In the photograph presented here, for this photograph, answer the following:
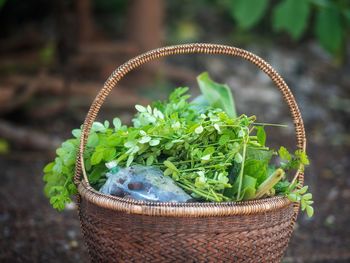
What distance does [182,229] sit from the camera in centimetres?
153

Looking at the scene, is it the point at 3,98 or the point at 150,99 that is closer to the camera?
the point at 3,98

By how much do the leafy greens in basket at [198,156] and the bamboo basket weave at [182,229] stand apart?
0.22 ft

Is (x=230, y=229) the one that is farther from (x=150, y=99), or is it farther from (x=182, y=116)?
(x=150, y=99)

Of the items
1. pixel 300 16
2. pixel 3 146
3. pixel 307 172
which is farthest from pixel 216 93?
pixel 3 146

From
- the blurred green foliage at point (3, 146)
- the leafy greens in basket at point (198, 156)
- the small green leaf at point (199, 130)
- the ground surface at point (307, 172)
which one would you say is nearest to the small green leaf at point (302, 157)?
the leafy greens in basket at point (198, 156)

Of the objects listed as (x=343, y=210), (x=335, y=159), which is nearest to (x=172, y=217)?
(x=343, y=210)

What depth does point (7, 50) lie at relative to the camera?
4.69m

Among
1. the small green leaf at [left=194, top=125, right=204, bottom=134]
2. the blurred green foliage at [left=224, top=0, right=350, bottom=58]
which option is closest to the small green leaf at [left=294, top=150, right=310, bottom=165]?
the small green leaf at [left=194, top=125, right=204, bottom=134]

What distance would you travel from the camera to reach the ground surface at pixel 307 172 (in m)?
2.61

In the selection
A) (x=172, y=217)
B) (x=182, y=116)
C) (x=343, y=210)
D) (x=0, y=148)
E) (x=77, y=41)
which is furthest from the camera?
(x=77, y=41)

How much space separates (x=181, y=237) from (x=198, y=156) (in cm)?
24

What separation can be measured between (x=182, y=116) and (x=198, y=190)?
34 centimetres

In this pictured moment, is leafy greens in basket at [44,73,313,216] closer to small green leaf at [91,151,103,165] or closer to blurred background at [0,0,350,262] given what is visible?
small green leaf at [91,151,103,165]

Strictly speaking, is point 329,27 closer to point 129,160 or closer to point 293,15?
point 293,15
